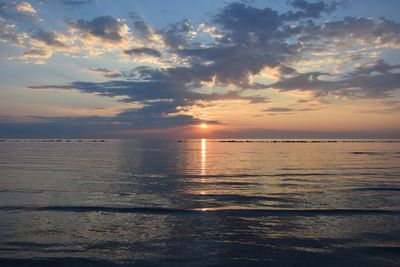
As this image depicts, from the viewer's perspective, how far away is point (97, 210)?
817 inches

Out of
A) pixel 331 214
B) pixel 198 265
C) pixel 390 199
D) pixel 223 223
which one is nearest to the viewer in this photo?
pixel 198 265

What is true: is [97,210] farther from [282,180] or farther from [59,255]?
[282,180]

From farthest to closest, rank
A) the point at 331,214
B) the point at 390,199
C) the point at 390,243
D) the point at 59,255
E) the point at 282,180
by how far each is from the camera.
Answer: the point at 282,180
the point at 390,199
the point at 331,214
the point at 390,243
the point at 59,255

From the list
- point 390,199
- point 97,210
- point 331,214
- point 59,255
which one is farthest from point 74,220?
point 390,199

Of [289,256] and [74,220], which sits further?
[74,220]

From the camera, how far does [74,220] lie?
18.4 metres

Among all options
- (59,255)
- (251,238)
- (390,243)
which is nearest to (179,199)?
(251,238)

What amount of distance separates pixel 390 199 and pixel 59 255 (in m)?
20.9

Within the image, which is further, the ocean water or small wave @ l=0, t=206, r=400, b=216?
small wave @ l=0, t=206, r=400, b=216

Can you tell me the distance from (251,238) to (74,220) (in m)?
9.14

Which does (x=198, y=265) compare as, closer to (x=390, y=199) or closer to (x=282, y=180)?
(x=390, y=199)

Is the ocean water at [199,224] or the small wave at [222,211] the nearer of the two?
the ocean water at [199,224]

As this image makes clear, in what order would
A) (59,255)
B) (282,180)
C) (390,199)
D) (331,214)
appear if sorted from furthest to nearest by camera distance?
(282,180)
(390,199)
(331,214)
(59,255)

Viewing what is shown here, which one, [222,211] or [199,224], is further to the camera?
[222,211]
